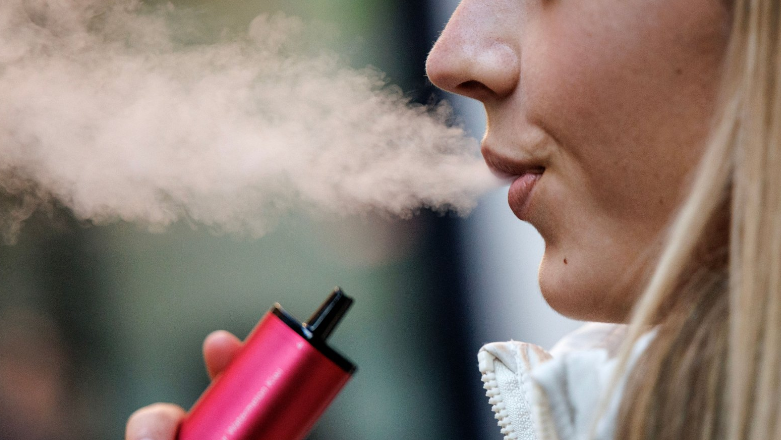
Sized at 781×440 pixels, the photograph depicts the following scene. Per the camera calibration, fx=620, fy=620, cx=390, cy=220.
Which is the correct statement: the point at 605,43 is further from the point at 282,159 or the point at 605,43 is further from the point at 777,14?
the point at 282,159

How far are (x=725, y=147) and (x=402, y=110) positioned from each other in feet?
2.79

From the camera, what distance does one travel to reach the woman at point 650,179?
1.31 feet

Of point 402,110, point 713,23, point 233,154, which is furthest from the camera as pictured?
point 233,154

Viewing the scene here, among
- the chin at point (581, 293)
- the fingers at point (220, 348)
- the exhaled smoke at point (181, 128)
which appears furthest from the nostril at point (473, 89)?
the fingers at point (220, 348)

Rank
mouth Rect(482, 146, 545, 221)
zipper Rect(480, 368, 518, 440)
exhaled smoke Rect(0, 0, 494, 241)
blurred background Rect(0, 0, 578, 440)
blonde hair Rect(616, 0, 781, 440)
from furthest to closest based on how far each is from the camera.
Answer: blurred background Rect(0, 0, 578, 440) → exhaled smoke Rect(0, 0, 494, 241) → zipper Rect(480, 368, 518, 440) → mouth Rect(482, 146, 545, 221) → blonde hair Rect(616, 0, 781, 440)

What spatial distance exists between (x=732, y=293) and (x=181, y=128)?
130 cm

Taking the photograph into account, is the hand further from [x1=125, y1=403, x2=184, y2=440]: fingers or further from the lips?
the lips

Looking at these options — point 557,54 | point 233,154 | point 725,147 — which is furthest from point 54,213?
point 725,147

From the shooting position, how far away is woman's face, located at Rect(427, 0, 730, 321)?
486 mm

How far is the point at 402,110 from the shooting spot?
1235 mm

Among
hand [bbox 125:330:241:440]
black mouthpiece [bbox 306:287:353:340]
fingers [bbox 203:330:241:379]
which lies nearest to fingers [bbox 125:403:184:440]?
hand [bbox 125:330:241:440]

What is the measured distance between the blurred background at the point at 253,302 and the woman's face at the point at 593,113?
120 centimetres

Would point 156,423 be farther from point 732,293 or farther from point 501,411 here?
point 732,293

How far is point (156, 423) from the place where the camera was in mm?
688
